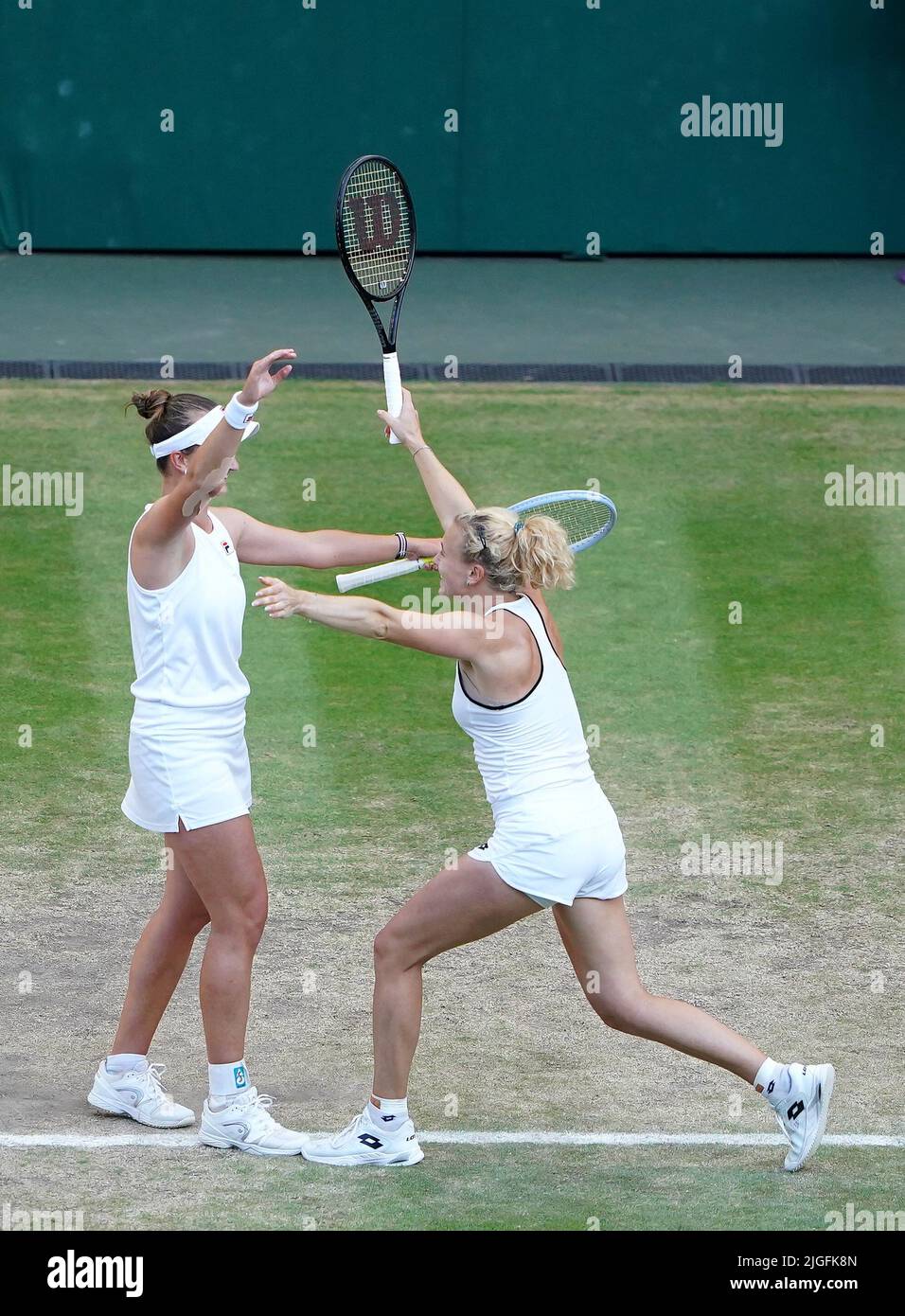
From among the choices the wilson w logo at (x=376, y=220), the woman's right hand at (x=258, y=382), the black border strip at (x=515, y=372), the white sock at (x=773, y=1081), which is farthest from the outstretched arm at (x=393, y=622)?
the black border strip at (x=515, y=372)

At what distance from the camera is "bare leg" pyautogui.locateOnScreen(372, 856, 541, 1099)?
5.11m

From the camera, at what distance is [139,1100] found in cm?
549

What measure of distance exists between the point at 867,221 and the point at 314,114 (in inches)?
196

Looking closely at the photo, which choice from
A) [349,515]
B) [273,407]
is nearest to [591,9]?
[273,407]

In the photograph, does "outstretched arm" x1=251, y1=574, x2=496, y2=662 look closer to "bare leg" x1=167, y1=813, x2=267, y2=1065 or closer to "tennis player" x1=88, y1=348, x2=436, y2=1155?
"tennis player" x1=88, y1=348, x2=436, y2=1155

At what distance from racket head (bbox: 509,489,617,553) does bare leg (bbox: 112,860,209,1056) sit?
1.47 m

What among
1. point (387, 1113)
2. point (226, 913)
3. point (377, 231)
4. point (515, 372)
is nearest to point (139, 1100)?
point (226, 913)

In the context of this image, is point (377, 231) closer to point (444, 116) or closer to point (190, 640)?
point (190, 640)

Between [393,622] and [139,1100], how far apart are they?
1.62 metres

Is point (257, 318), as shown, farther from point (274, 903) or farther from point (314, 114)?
point (274, 903)

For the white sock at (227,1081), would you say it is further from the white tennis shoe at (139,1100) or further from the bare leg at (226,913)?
the white tennis shoe at (139,1100)

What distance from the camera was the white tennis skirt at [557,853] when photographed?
16.7 ft

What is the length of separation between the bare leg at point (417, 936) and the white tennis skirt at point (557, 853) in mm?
53

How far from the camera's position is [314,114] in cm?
1633
